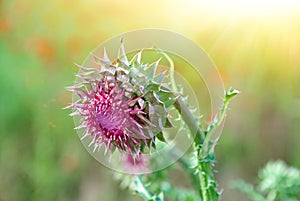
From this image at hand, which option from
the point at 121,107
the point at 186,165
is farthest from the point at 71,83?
the point at 121,107

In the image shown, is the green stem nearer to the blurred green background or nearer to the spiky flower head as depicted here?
the spiky flower head

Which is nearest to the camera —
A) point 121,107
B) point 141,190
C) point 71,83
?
point 121,107

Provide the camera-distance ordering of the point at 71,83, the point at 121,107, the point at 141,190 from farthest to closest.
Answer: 1. the point at 71,83
2. the point at 141,190
3. the point at 121,107

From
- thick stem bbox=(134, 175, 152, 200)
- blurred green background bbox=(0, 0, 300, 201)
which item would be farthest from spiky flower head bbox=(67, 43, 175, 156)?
blurred green background bbox=(0, 0, 300, 201)

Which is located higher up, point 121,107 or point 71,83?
point 71,83

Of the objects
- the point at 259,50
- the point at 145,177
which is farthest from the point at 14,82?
the point at 145,177

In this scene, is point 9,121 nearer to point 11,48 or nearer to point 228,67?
point 11,48

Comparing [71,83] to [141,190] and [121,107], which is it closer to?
[141,190]
